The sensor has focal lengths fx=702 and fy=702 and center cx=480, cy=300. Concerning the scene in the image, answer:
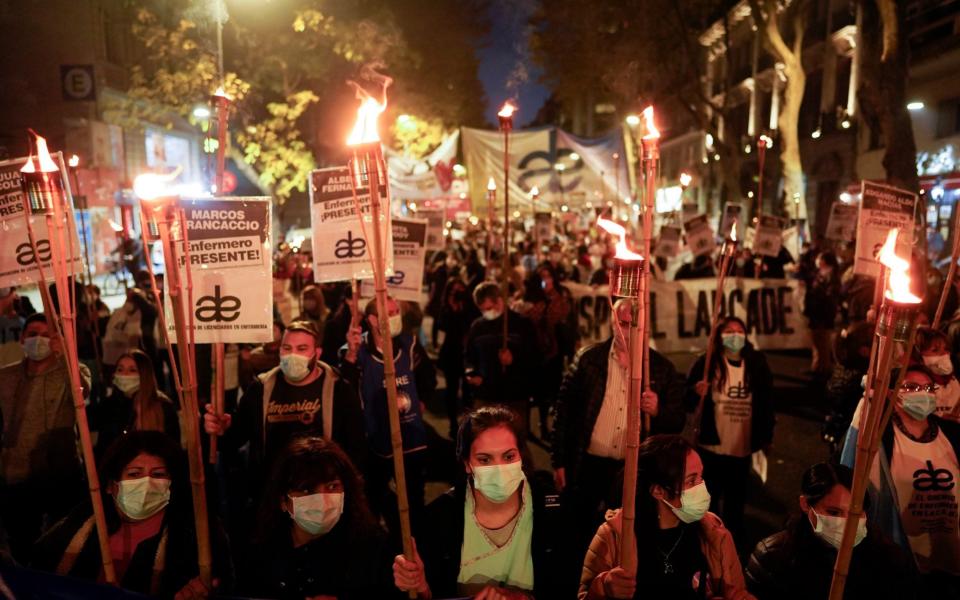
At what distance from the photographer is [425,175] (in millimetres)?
15086

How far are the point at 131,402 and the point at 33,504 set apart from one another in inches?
30.8

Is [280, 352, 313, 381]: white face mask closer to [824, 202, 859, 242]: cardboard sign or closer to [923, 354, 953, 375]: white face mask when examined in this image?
[923, 354, 953, 375]: white face mask

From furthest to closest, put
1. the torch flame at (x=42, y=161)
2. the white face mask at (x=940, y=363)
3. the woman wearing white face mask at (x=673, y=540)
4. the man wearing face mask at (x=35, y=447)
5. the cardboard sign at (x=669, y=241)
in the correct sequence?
the cardboard sign at (x=669, y=241), the white face mask at (x=940, y=363), the man wearing face mask at (x=35, y=447), the woman wearing white face mask at (x=673, y=540), the torch flame at (x=42, y=161)

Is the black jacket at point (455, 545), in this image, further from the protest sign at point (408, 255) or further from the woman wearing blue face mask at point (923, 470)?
the protest sign at point (408, 255)

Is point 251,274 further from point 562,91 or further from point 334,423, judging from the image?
point 562,91

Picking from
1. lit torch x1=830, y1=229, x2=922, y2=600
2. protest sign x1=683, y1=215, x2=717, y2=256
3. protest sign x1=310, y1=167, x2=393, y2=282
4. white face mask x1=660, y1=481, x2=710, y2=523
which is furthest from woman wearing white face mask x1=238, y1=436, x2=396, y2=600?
protest sign x1=683, y1=215, x2=717, y2=256

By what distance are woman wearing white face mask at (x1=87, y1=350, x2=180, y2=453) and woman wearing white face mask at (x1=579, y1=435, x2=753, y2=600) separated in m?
2.84

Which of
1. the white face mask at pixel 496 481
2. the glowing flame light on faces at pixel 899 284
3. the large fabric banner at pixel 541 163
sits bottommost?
the white face mask at pixel 496 481

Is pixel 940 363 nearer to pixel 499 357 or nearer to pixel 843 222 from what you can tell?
pixel 499 357

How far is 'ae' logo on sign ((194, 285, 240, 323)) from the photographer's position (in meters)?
3.50

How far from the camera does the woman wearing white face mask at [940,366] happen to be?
168 inches

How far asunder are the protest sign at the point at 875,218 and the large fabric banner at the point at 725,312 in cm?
442

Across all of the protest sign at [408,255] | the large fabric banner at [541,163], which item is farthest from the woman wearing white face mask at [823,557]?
the large fabric banner at [541,163]

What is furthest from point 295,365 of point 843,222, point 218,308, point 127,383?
point 843,222
